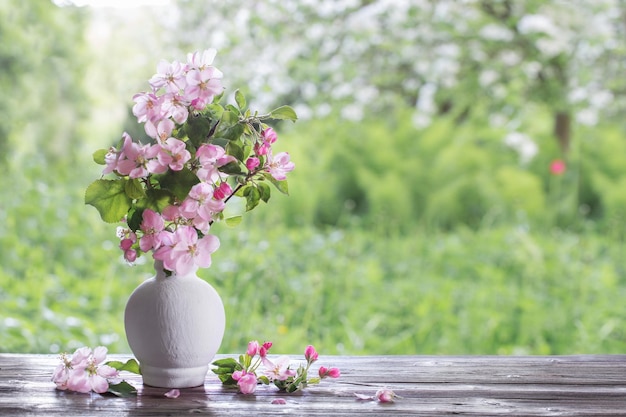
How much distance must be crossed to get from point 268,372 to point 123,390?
20 centimetres

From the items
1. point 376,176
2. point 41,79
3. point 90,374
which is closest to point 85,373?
point 90,374

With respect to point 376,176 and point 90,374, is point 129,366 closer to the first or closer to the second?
point 90,374

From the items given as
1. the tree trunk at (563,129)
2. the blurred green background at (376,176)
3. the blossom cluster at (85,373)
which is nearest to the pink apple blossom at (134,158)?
the blossom cluster at (85,373)

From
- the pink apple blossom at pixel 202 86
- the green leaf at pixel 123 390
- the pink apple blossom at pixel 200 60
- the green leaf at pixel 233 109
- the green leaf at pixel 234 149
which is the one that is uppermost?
the pink apple blossom at pixel 200 60

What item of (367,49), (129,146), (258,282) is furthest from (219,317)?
(367,49)

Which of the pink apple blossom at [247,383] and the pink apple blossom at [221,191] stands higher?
the pink apple blossom at [221,191]

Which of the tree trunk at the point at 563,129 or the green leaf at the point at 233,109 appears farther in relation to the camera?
the tree trunk at the point at 563,129

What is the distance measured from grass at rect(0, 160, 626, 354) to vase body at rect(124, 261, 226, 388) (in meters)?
A: 1.30

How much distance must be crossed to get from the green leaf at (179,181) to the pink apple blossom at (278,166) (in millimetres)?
108

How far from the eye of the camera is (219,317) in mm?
1126

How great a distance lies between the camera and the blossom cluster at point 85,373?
110 cm

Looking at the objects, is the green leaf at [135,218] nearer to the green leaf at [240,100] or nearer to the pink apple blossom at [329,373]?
the green leaf at [240,100]

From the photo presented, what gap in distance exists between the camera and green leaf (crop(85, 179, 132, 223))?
3.47 feet

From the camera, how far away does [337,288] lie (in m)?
3.17
